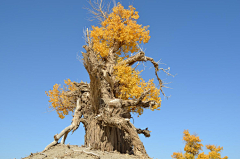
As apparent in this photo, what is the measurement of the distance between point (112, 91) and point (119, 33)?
4.73m

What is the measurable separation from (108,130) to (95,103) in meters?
1.95

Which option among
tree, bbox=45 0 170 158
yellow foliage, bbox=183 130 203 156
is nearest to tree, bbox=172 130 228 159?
yellow foliage, bbox=183 130 203 156

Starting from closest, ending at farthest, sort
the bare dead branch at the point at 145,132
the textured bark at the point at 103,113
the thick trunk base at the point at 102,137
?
1. the textured bark at the point at 103,113
2. the thick trunk base at the point at 102,137
3. the bare dead branch at the point at 145,132

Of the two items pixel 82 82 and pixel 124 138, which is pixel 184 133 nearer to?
pixel 124 138

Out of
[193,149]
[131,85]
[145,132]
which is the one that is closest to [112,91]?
[131,85]

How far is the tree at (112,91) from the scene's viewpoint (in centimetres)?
1246

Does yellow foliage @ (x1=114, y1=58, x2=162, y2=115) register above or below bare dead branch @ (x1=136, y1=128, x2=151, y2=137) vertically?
above

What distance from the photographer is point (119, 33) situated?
1588 cm

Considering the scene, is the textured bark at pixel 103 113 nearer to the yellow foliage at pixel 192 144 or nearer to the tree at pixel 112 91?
the tree at pixel 112 91

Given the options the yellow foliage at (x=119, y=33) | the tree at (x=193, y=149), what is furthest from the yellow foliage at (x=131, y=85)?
the tree at (x=193, y=149)

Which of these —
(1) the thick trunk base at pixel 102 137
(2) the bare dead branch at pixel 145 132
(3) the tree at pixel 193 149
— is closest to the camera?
(1) the thick trunk base at pixel 102 137

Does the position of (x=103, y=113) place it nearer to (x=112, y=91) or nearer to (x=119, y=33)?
(x=112, y=91)

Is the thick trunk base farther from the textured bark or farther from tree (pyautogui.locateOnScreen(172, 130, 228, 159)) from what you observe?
tree (pyautogui.locateOnScreen(172, 130, 228, 159))

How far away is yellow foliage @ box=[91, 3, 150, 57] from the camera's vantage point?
614 inches
